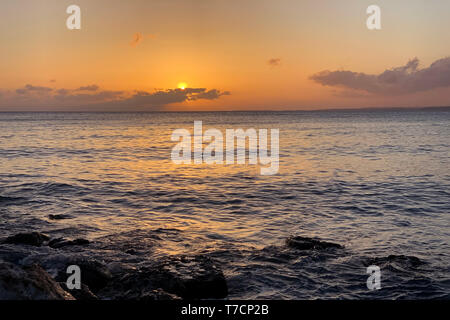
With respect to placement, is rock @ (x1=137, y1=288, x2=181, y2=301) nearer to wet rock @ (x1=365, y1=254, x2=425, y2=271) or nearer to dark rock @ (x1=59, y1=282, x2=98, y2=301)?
dark rock @ (x1=59, y1=282, x2=98, y2=301)

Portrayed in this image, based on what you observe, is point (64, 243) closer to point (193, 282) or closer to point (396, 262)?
point (193, 282)

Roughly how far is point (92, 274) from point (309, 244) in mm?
5812

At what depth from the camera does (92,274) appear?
26.5 feet

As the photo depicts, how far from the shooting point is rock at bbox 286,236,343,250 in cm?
1058

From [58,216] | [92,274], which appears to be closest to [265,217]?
[92,274]

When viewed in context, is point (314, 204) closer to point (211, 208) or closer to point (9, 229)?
point (211, 208)

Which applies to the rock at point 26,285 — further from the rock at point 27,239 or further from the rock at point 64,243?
the rock at point 27,239

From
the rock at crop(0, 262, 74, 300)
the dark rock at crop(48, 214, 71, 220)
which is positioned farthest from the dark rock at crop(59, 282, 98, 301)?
the dark rock at crop(48, 214, 71, 220)

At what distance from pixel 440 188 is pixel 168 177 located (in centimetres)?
1512

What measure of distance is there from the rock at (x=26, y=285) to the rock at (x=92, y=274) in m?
1.86

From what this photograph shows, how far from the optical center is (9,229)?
12453mm

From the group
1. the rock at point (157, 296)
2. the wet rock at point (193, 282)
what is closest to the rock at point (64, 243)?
the wet rock at point (193, 282)
